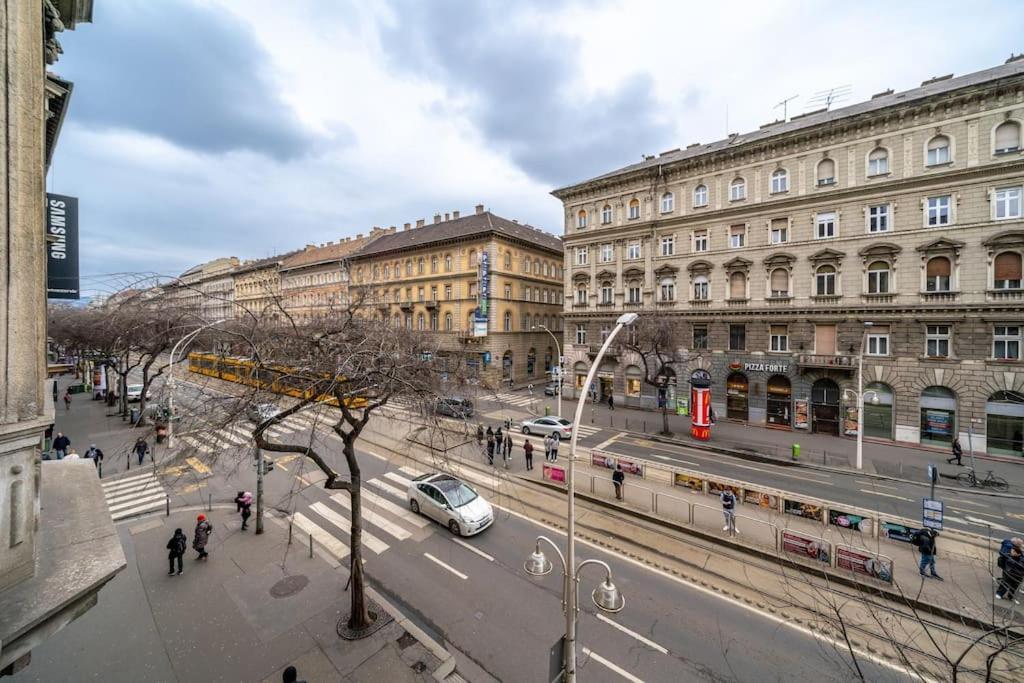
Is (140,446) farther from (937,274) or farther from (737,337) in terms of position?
(937,274)

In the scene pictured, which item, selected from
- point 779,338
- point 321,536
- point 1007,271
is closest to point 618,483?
point 321,536

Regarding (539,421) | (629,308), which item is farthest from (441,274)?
(539,421)

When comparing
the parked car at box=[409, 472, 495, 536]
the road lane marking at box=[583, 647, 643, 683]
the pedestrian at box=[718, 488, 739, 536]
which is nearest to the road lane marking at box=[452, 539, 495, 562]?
the parked car at box=[409, 472, 495, 536]

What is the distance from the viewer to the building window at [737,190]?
28156mm

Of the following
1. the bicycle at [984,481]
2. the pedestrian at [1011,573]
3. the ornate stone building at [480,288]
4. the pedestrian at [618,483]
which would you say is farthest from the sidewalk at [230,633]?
the ornate stone building at [480,288]

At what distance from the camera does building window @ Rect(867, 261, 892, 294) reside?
23469 mm

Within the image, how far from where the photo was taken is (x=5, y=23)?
12.2 feet

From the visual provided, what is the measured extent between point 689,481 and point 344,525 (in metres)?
13.0

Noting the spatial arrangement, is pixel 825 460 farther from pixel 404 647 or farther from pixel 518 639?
pixel 404 647

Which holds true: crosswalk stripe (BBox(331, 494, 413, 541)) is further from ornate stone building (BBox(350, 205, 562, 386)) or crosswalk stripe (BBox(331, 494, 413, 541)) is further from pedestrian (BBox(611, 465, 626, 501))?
ornate stone building (BBox(350, 205, 562, 386))

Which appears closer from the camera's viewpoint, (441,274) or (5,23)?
(5,23)

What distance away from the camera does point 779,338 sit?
87.3ft

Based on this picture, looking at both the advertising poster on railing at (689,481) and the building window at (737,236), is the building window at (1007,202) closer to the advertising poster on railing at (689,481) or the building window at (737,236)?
the building window at (737,236)

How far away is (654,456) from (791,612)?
1177 cm
